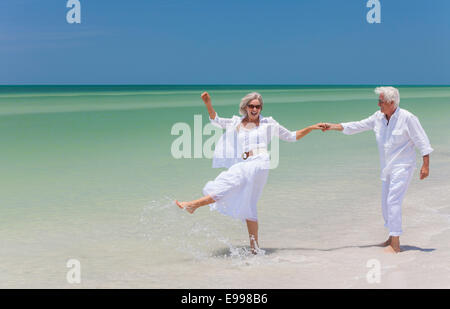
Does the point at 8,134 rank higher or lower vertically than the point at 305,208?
higher

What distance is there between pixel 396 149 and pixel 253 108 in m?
1.46

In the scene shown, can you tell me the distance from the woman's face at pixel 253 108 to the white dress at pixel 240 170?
0.14 m

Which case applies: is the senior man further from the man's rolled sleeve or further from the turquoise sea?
the turquoise sea

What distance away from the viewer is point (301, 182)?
373 inches

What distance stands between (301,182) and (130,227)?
11.9 ft

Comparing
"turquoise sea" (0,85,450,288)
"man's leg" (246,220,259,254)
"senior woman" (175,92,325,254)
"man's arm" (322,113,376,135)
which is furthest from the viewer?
"man's arm" (322,113,376,135)

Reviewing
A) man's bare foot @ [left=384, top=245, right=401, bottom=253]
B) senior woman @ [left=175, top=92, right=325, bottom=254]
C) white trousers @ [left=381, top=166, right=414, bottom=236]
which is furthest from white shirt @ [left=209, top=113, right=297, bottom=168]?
man's bare foot @ [left=384, top=245, right=401, bottom=253]

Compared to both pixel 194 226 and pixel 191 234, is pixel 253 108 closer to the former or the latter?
pixel 191 234

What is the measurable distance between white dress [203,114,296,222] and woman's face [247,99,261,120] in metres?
0.14

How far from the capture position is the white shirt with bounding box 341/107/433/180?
5523 millimetres

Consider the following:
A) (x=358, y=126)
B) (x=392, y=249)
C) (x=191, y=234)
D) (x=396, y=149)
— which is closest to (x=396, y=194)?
(x=396, y=149)
